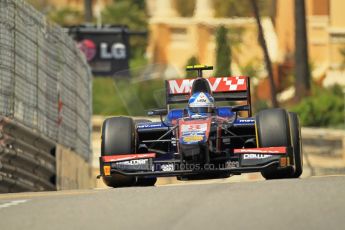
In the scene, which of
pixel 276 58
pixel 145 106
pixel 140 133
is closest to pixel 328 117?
pixel 145 106

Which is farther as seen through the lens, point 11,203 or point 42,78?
point 42,78

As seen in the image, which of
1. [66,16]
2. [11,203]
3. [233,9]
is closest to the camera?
[11,203]

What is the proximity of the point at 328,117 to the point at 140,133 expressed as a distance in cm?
2548

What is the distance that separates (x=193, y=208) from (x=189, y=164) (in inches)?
206

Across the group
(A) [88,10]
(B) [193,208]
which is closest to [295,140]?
(B) [193,208]

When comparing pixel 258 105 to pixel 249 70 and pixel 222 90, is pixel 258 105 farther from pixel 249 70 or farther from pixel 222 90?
pixel 222 90

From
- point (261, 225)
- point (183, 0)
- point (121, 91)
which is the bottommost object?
point (261, 225)

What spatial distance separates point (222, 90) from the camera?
23.1m

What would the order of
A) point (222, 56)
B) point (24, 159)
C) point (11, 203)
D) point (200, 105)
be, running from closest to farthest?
point (11, 203), point (200, 105), point (24, 159), point (222, 56)

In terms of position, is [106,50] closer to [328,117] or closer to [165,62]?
[165,62]

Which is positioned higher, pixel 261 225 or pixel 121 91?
pixel 121 91

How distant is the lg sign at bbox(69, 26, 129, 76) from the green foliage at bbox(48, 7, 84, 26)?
732 cm

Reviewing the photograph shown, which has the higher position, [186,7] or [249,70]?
[186,7]

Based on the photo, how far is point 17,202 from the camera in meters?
17.0
